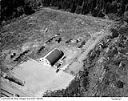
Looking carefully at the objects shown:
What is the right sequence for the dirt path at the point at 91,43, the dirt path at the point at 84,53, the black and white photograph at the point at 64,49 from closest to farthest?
the black and white photograph at the point at 64,49
the dirt path at the point at 84,53
the dirt path at the point at 91,43

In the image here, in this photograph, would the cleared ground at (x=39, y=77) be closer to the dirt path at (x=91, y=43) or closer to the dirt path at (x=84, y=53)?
the dirt path at (x=84, y=53)

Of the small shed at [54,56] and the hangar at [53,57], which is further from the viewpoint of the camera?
the small shed at [54,56]

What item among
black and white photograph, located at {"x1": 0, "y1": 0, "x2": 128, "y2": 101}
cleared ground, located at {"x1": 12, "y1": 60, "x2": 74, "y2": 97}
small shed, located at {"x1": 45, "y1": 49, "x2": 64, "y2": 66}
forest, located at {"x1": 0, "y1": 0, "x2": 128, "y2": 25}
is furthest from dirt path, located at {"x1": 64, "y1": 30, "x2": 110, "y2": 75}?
forest, located at {"x1": 0, "y1": 0, "x2": 128, "y2": 25}

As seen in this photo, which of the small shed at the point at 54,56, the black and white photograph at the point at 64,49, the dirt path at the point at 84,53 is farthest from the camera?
the small shed at the point at 54,56

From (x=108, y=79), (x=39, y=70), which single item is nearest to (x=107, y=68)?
(x=108, y=79)

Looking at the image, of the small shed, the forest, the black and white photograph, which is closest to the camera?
the black and white photograph

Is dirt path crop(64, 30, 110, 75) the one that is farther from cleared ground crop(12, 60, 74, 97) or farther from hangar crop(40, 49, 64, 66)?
hangar crop(40, 49, 64, 66)

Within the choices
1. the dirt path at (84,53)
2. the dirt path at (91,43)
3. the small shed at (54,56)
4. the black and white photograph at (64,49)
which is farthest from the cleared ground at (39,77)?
the dirt path at (91,43)

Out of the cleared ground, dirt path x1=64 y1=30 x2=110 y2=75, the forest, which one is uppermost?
the forest
